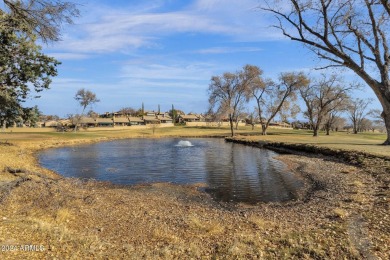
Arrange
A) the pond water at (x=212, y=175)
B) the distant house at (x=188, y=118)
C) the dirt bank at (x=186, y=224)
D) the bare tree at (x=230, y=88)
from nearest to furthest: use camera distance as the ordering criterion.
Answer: the dirt bank at (x=186, y=224), the pond water at (x=212, y=175), the bare tree at (x=230, y=88), the distant house at (x=188, y=118)

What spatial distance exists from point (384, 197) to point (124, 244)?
10029 mm

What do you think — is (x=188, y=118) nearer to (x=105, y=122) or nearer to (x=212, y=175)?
(x=105, y=122)

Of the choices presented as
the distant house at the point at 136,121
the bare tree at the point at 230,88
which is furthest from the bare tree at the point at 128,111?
the bare tree at the point at 230,88

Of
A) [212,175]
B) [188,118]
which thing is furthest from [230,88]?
[188,118]

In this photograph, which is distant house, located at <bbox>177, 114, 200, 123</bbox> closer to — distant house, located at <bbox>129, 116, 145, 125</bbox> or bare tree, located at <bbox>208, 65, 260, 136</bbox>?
distant house, located at <bbox>129, 116, 145, 125</bbox>

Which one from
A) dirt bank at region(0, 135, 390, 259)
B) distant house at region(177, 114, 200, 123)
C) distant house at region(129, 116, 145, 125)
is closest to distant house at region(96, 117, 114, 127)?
distant house at region(129, 116, 145, 125)

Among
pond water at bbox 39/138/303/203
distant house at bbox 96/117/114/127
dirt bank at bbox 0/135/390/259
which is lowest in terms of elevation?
pond water at bbox 39/138/303/203

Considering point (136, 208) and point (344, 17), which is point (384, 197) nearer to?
Result: point (344, 17)

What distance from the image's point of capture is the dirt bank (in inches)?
278

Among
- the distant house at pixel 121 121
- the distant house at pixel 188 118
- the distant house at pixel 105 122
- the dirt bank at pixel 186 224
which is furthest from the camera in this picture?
the distant house at pixel 188 118

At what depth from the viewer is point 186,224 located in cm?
995

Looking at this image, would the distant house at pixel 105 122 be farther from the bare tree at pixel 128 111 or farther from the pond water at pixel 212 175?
the pond water at pixel 212 175

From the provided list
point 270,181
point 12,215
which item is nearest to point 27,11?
point 12,215

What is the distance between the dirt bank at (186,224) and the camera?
7051 mm
